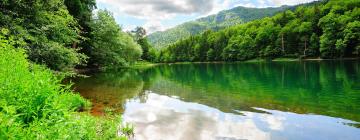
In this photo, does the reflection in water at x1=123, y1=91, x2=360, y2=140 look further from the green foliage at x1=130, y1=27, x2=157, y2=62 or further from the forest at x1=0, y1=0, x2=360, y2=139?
the green foliage at x1=130, y1=27, x2=157, y2=62

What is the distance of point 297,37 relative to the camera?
9669 cm

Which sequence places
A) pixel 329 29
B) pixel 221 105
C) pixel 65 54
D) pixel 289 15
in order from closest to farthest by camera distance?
pixel 221 105
pixel 65 54
pixel 329 29
pixel 289 15

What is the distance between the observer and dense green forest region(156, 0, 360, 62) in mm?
81812

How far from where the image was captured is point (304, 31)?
310 ft

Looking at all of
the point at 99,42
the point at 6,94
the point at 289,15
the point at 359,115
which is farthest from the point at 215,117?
the point at 289,15

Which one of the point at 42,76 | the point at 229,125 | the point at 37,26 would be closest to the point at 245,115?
the point at 229,125

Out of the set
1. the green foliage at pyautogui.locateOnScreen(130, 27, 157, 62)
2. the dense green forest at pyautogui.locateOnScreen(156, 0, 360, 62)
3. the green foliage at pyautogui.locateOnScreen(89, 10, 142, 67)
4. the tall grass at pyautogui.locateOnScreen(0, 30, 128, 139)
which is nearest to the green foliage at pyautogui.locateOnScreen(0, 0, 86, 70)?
the tall grass at pyautogui.locateOnScreen(0, 30, 128, 139)

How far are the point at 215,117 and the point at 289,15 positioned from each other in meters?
108

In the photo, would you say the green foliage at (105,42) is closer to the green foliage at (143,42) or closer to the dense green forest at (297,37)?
the dense green forest at (297,37)

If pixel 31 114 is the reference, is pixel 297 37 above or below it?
above

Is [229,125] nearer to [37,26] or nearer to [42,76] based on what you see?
[42,76]

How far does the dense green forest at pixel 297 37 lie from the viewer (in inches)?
3221

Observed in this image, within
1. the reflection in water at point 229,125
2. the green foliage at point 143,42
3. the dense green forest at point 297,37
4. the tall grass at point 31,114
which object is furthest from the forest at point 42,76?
the green foliage at point 143,42

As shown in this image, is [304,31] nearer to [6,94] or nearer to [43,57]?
[43,57]
